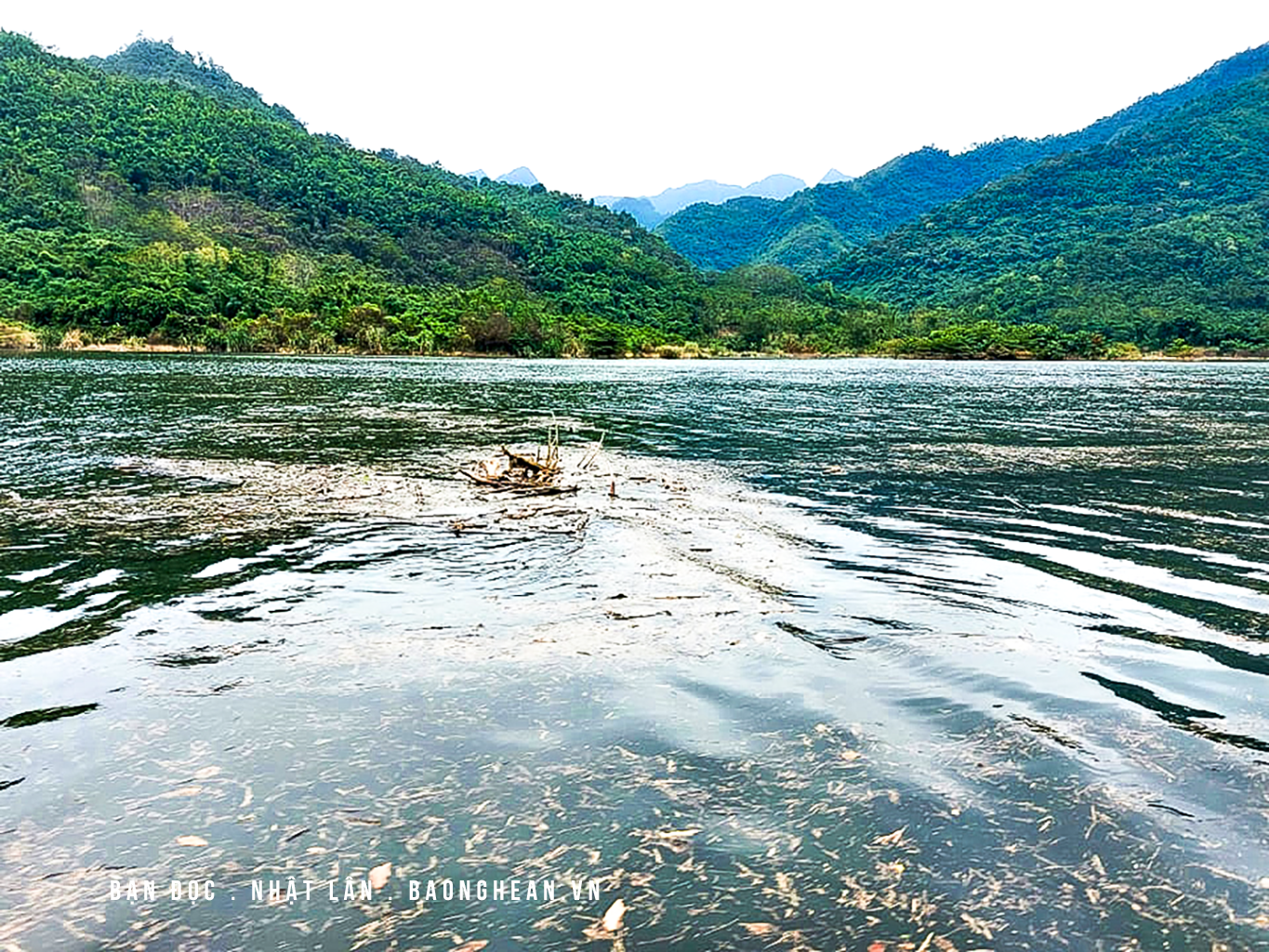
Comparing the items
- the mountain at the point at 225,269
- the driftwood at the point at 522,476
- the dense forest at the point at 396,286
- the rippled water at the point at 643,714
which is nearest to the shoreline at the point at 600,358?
the dense forest at the point at 396,286

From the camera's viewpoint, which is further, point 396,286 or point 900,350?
point 396,286

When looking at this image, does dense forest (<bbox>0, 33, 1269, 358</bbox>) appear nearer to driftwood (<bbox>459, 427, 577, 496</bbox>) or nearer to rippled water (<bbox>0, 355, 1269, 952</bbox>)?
driftwood (<bbox>459, 427, 577, 496</bbox>)

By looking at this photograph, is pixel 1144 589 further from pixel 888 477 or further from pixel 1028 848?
pixel 888 477

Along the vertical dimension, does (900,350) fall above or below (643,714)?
above

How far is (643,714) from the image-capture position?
725 cm

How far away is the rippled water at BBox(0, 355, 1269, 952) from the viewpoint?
473 cm

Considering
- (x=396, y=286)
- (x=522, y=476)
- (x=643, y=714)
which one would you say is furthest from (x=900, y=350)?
(x=643, y=714)

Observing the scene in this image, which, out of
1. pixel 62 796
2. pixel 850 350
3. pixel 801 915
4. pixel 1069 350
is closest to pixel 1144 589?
pixel 801 915

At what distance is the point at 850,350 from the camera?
15662 centimetres

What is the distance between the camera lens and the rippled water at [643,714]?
473 cm

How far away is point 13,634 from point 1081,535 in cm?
1548

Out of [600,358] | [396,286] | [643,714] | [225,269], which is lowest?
[643,714]

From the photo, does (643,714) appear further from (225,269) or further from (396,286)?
(396,286)

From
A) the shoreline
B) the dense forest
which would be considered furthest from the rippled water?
the dense forest
